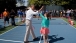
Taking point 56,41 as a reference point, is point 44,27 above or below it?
above

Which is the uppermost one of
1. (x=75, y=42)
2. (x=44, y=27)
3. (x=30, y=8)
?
(x=30, y=8)

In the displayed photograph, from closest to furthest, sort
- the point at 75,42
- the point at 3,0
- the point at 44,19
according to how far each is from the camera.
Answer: the point at 44,19
the point at 75,42
the point at 3,0

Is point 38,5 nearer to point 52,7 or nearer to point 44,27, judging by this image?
point 52,7

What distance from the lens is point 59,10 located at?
57.3m

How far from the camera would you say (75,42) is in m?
13.0

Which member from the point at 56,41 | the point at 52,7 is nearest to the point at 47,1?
the point at 52,7

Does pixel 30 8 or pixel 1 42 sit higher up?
pixel 30 8

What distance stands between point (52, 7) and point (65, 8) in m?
3.60

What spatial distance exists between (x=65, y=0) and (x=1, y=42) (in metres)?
44.6

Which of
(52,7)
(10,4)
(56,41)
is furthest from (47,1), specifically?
(56,41)

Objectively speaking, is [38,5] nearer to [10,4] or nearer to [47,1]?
[47,1]

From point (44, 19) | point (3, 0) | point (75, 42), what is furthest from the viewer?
point (3, 0)

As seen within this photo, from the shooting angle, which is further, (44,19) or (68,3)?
(68,3)

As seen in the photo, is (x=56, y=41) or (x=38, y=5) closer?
(x=56, y=41)
